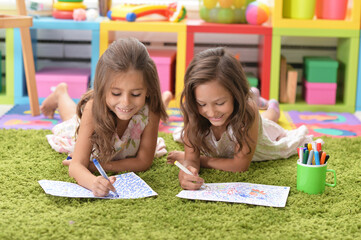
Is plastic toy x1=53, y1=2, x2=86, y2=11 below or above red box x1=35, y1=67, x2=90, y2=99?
above

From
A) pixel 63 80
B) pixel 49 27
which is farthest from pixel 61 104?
pixel 49 27

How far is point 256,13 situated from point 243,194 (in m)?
1.42

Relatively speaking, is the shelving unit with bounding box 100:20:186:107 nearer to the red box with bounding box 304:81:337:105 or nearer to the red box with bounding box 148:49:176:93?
the red box with bounding box 148:49:176:93

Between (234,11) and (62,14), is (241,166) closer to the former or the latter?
(234,11)

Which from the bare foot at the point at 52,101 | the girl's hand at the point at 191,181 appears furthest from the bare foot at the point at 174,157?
the bare foot at the point at 52,101

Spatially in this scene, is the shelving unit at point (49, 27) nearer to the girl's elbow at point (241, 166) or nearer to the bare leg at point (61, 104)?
the bare leg at point (61, 104)

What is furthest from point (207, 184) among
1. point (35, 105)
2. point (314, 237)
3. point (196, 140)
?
point (35, 105)

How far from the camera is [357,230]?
1.26 meters

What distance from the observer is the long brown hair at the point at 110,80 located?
1.51 meters

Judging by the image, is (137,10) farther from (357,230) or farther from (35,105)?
(357,230)

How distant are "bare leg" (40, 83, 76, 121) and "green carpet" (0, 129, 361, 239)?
55 centimetres

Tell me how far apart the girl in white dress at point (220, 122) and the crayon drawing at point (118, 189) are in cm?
12

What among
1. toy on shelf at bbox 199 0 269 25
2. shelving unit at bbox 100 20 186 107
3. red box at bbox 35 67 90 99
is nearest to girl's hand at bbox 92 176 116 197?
shelving unit at bbox 100 20 186 107

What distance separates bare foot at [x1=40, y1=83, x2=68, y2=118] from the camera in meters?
2.34
